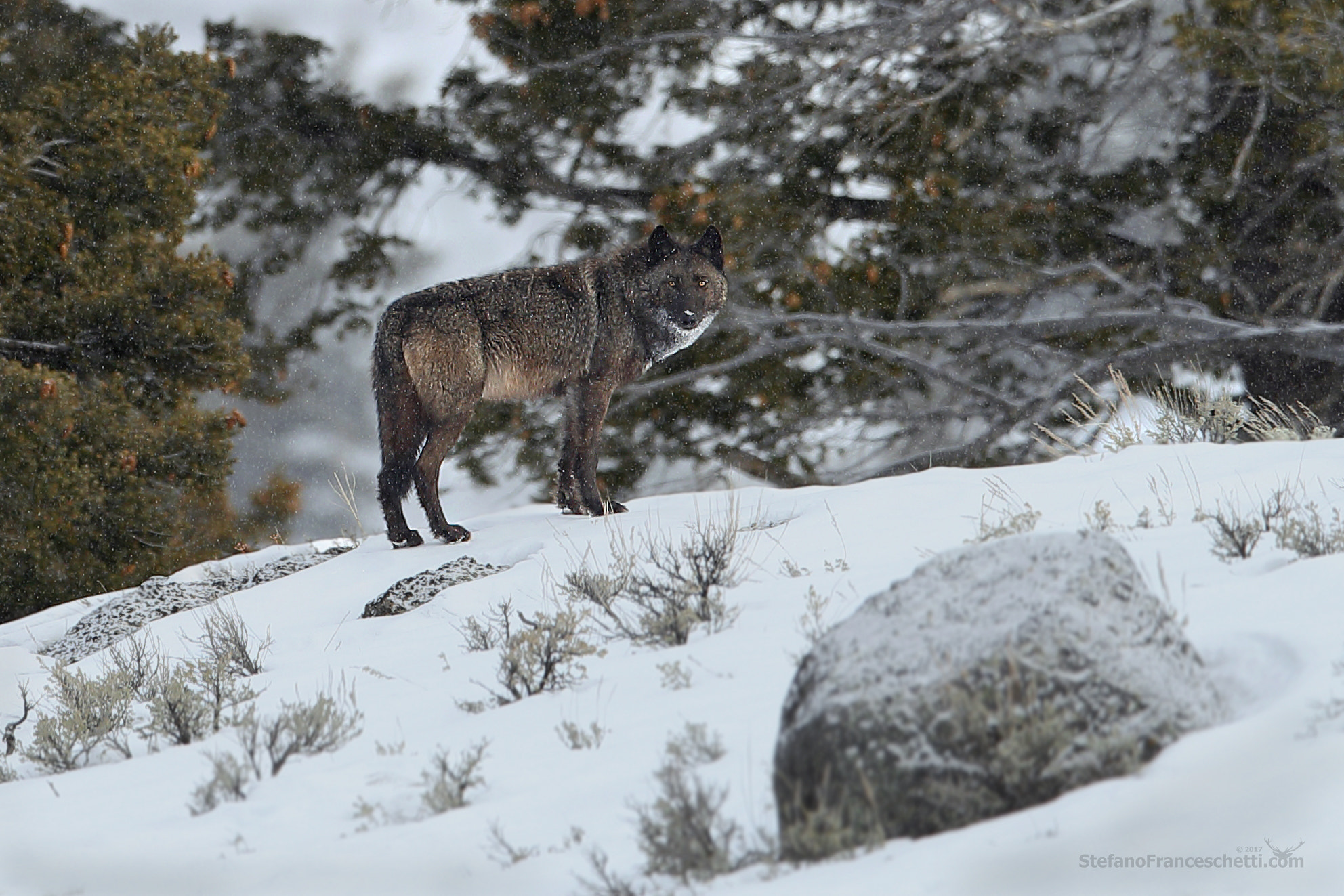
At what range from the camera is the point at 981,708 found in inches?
104

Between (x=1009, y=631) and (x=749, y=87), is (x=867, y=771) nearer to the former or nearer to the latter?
(x=1009, y=631)

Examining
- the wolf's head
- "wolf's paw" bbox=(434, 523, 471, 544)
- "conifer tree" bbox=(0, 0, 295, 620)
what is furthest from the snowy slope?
"conifer tree" bbox=(0, 0, 295, 620)

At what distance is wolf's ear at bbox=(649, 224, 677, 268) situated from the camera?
8.34 meters

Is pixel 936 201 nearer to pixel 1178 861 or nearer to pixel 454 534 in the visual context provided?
pixel 454 534

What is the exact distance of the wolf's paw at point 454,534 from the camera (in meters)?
8.20

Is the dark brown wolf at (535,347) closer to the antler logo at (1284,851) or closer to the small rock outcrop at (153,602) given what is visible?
the small rock outcrop at (153,602)

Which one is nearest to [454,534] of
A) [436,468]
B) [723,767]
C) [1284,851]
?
[436,468]

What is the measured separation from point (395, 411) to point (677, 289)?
2120mm

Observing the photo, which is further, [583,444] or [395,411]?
[583,444]

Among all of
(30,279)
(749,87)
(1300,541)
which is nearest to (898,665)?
(1300,541)

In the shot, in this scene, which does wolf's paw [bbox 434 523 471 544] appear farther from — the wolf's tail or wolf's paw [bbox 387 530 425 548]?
the wolf's tail

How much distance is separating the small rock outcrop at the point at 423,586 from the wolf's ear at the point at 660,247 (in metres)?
2.63

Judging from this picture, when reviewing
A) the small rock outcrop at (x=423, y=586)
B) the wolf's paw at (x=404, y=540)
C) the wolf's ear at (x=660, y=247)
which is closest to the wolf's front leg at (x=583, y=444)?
the wolf's ear at (x=660, y=247)

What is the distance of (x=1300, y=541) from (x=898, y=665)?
219cm
